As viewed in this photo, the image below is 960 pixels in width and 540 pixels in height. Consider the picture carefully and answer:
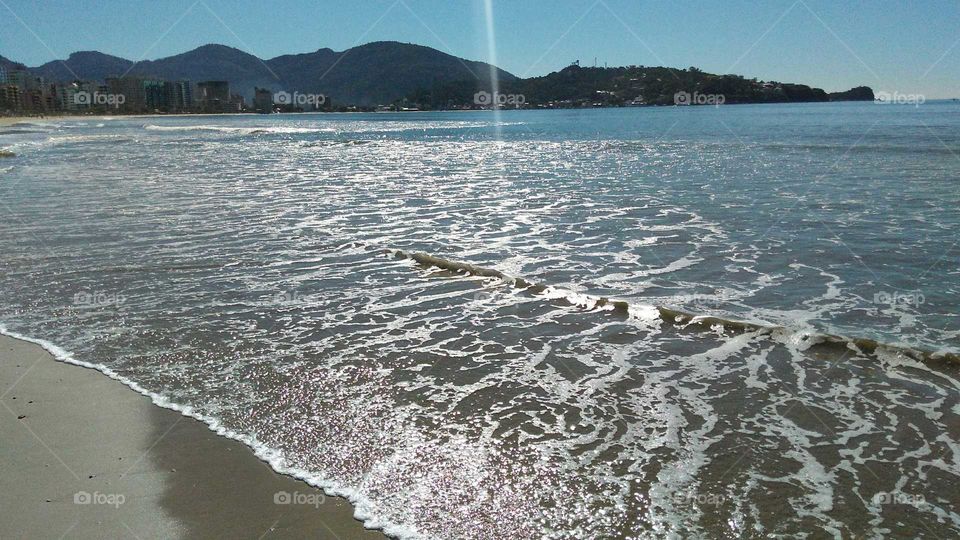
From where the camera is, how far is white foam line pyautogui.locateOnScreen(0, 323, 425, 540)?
14.9ft

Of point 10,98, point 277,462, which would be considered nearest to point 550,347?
point 277,462

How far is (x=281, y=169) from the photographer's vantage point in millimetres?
33062

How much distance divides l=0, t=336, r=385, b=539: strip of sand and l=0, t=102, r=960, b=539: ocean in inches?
9.4

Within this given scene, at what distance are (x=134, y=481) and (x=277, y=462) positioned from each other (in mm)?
1059

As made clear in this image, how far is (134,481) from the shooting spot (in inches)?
202

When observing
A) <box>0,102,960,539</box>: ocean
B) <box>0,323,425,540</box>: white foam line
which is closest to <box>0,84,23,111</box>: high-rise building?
<box>0,102,960,539</box>: ocean

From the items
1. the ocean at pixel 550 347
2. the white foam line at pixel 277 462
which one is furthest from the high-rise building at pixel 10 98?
the white foam line at pixel 277 462

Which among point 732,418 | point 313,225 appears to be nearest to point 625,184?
point 313,225

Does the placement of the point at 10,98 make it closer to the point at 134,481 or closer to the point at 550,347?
the point at 550,347

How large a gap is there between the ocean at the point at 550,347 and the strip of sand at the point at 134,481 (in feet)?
0.78

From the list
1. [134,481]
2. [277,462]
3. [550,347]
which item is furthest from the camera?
[550,347]

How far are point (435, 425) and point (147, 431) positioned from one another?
Result: 8.44 ft

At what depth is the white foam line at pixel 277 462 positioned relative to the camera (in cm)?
453

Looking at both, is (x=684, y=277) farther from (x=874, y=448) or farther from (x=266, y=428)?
(x=266, y=428)
